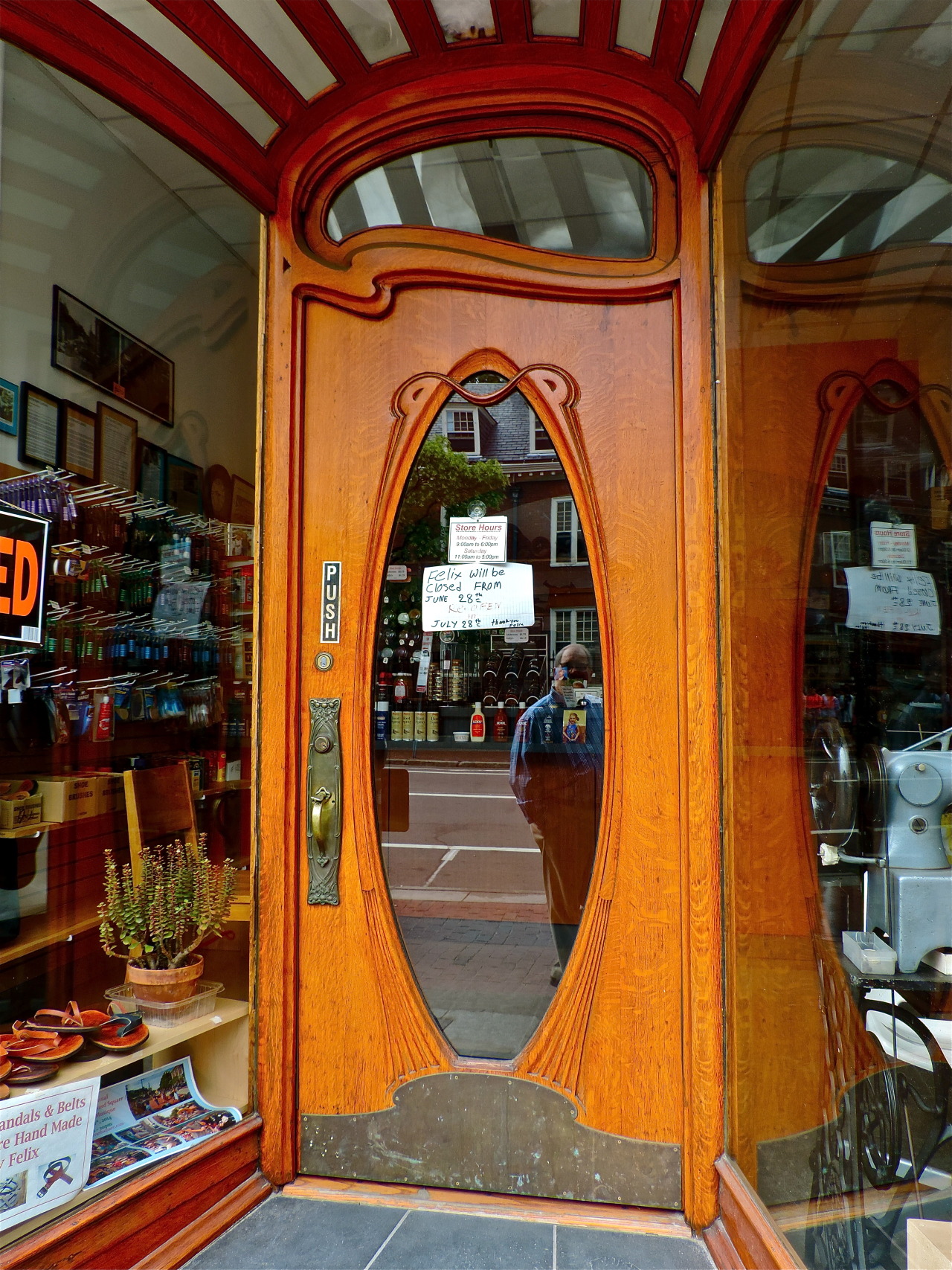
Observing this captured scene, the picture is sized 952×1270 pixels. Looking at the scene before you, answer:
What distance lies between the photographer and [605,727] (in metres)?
2.12

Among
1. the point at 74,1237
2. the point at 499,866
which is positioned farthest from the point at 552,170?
the point at 74,1237

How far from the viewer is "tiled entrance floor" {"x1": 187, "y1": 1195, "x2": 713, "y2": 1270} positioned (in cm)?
185

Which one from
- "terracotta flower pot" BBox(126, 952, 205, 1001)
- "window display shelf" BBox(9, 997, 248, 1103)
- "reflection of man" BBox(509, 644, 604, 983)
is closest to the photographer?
"window display shelf" BBox(9, 997, 248, 1103)

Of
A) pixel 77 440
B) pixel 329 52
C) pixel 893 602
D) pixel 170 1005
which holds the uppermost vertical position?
pixel 329 52

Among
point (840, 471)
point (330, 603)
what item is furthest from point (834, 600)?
point (330, 603)

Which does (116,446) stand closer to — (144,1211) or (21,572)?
(21,572)

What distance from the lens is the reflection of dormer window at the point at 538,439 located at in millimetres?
2203

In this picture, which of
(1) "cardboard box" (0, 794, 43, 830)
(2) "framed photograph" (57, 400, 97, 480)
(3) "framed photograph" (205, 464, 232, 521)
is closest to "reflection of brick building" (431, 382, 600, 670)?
(3) "framed photograph" (205, 464, 232, 521)

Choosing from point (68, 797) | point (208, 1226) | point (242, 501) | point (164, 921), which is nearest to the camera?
point (208, 1226)

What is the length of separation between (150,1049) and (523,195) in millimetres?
2404

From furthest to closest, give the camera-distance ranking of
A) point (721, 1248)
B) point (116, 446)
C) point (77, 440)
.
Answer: point (116, 446), point (77, 440), point (721, 1248)

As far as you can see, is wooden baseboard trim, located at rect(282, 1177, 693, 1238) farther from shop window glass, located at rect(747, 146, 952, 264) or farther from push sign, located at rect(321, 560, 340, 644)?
shop window glass, located at rect(747, 146, 952, 264)

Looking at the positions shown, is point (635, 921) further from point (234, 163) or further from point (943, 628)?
point (234, 163)

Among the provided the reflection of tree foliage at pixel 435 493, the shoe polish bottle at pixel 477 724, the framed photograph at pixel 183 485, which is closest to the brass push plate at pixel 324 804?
the shoe polish bottle at pixel 477 724
